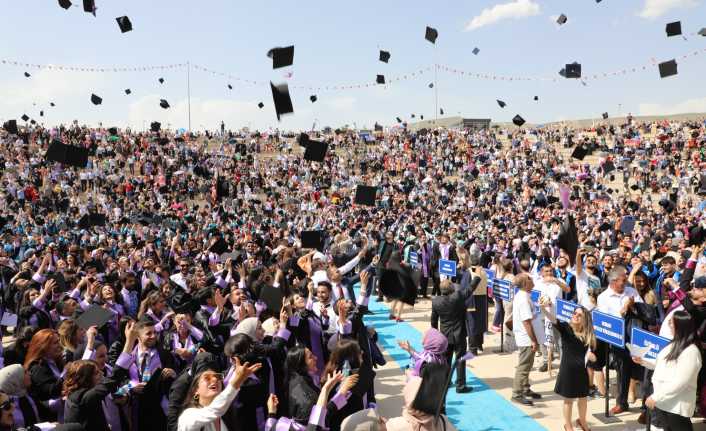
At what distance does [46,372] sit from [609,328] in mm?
5383

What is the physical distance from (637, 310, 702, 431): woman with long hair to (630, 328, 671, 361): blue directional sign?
2.12 ft

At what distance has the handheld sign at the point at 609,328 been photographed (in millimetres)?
5770

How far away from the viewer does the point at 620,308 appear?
6.34 metres

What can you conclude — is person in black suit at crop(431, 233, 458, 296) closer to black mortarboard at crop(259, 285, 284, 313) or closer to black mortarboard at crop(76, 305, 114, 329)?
black mortarboard at crop(259, 285, 284, 313)

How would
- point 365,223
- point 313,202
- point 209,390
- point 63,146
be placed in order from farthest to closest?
point 313,202, point 365,223, point 63,146, point 209,390

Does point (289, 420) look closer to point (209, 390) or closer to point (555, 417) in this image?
point (209, 390)

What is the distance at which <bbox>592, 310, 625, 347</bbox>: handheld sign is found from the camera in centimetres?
577

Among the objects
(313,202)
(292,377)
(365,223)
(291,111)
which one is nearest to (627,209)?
(365,223)

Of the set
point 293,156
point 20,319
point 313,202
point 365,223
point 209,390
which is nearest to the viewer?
point 209,390

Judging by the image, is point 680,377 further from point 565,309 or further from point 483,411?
point 483,411

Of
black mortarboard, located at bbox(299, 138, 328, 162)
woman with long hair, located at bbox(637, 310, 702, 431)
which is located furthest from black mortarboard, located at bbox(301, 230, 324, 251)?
woman with long hair, located at bbox(637, 310, 702, 431)

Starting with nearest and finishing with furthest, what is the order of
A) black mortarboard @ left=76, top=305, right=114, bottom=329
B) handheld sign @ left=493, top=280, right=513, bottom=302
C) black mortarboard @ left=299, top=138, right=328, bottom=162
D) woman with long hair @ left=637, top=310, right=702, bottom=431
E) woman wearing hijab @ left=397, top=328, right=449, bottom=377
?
woman with long hair @ left=637, top=310, right=702, bottom=431 < woman wearing hijab @ left=397, top=328, right=449, bottom=377 < black mortarboard @ left=76, top=305, right=114, bottom=329 < handheld sign @ left=493, top=280, right=513, bottom=302 < black mortarboard @ left=299, top=138, right=328, bottom=162

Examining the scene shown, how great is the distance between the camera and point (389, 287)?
8.37m

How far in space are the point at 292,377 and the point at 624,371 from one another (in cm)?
433
